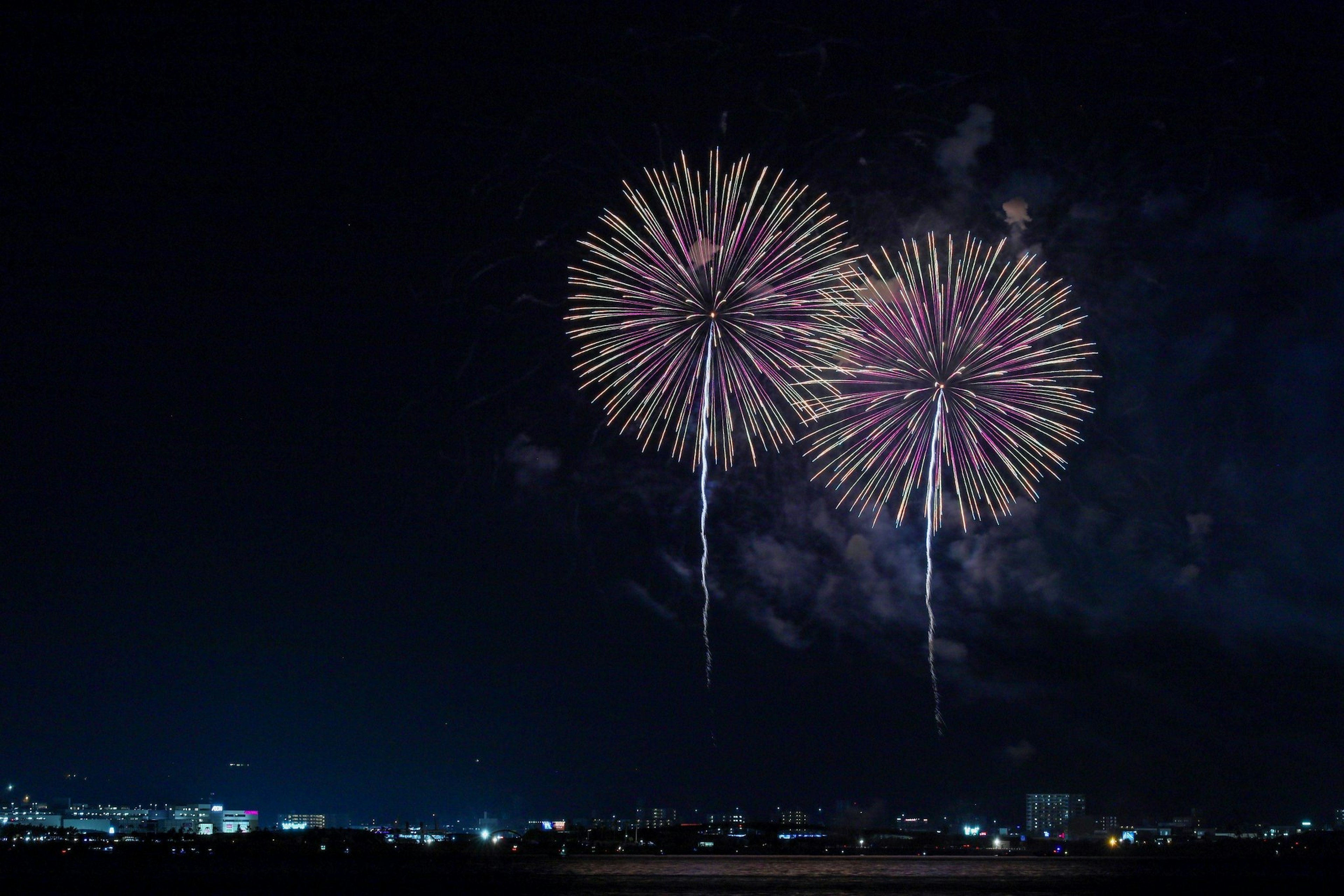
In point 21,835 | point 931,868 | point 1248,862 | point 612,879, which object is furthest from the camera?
point 21,835

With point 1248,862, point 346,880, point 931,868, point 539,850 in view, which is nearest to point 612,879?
point 346,880

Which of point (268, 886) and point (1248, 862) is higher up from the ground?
point (268, 886)

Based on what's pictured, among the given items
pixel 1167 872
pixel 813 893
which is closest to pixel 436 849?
pixel 1167 872

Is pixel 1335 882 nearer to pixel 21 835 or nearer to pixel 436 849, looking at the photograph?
pixel 436 849

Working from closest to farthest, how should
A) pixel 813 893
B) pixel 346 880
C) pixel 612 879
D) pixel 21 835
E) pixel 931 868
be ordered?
pixel 813 893
pixel 346 880
pixel 612 879
pixel 931 868
pixel 21 835

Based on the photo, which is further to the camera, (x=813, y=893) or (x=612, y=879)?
(x=612, y=879)

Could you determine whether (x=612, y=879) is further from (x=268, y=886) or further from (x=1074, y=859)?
(x=1074, y=859)
